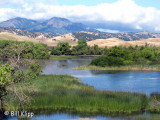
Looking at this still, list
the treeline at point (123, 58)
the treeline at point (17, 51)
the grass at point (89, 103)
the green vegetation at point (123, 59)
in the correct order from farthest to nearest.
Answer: the treeline at point (123, 58)
the green vegetation at point (123, 59)
the grass at point (89, 103)
the treeline at point (17, 51)

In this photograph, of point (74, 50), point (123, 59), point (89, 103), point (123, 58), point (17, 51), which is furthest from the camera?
point (74, 50)

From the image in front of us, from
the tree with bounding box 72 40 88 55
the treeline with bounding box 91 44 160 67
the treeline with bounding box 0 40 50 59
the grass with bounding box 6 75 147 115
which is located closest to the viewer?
the treeline with bounding box 0 40 50 59

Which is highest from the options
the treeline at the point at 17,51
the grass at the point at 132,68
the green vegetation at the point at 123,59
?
the treeline at the point at 17,51

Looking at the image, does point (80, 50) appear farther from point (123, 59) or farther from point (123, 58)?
point (123, 59)

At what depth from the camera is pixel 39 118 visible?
2139 cm

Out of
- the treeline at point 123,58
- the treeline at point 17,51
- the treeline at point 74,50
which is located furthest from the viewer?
the treeline at point 74,50

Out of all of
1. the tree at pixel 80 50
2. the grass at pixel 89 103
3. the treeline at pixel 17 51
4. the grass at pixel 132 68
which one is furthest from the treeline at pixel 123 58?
the tree at pixel 80 50

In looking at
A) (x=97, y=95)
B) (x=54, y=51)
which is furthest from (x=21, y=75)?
(x=54, y=51)

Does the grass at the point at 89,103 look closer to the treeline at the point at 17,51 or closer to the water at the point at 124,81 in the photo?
the treeline at the point at 17,51

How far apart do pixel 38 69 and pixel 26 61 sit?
19.1m

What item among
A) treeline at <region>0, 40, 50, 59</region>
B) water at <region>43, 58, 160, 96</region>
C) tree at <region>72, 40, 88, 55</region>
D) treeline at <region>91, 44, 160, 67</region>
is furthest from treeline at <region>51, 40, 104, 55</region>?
water at <region>43, 58, 160, 96</region>

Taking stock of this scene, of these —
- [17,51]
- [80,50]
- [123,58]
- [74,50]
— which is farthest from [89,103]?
[74,50]

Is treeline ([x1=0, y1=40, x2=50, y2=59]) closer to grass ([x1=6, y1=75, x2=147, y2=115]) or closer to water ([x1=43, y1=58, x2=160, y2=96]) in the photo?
grass ([x1=6, y1=75, x2=147, y2=115])

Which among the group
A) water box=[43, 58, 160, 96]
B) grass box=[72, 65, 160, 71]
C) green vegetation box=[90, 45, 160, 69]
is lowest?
water box=[43, 58, 160, 96]
